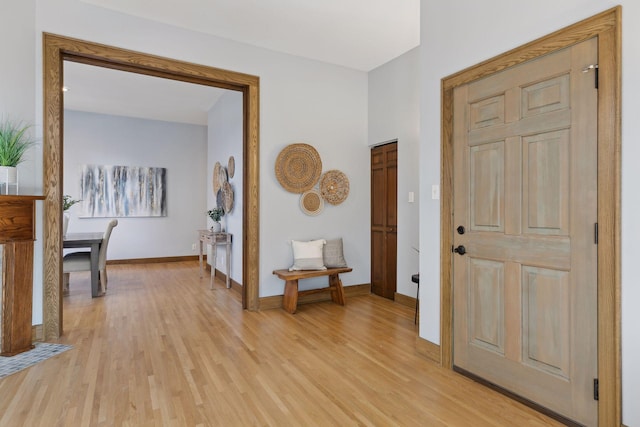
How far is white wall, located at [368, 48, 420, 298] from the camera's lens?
162 inches

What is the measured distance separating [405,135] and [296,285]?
2.13m

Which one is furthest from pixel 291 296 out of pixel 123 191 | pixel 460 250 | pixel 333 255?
pixel 123 191

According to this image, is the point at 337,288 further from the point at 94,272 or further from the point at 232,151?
the point at 94,272

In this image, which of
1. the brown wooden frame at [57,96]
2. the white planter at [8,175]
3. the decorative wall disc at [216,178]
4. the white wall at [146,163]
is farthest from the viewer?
the white wall at [146,163]

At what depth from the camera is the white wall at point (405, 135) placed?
4105mm

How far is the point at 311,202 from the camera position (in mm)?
4383

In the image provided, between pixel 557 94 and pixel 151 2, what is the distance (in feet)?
10.8

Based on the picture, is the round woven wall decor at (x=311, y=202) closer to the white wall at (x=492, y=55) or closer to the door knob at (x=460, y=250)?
the white wall at (x=492, y=55)

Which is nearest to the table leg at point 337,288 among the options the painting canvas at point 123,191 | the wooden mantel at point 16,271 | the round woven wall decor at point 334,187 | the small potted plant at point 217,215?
the round woven wall decor at point 334,187

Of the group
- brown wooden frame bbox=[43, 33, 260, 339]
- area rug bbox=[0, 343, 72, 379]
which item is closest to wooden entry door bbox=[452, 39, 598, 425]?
brown wooden frame bbox=[43, 33, 260, 339]

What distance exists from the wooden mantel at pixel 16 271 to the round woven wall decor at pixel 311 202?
98.8 inches

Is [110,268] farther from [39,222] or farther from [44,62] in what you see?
[44,62]

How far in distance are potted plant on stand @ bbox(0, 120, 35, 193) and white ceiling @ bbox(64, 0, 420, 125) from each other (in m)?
1.26

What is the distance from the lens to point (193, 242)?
8023 millimetres
